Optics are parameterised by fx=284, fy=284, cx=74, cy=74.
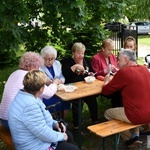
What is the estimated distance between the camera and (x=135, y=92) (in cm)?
345

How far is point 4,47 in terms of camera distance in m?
3.69

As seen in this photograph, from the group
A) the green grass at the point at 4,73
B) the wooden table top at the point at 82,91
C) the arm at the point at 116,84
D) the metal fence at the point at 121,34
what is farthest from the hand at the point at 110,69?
the metal fence at the point at 121,34

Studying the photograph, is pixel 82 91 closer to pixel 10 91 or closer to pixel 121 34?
pixel 10 91

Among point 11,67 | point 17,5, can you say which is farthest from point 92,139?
point 11,67

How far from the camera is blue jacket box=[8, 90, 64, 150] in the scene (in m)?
2.57

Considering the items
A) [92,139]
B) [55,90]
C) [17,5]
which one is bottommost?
[92,139]

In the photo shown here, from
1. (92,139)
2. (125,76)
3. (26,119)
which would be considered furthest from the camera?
(92,139)

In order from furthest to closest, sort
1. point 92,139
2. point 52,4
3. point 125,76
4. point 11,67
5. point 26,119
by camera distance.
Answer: point 11,67 < point 92,139 < point 52,4 < point 125,76 < point 26,119

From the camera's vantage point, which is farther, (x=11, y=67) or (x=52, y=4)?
(x=11, y=67)

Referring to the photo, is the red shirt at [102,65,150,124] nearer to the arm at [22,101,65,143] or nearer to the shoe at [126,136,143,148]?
the shoe at [126,136,143,148]

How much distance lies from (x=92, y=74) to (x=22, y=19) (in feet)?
4.91

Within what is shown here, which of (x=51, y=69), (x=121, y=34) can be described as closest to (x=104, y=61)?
(x=51, y=69)

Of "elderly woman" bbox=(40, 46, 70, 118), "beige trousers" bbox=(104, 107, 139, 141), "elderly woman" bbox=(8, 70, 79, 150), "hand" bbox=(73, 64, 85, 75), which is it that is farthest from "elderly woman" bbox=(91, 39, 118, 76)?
"elderly woman" bbox=(8, 70, 79, 150)

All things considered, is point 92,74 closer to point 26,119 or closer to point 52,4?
point 52,4
